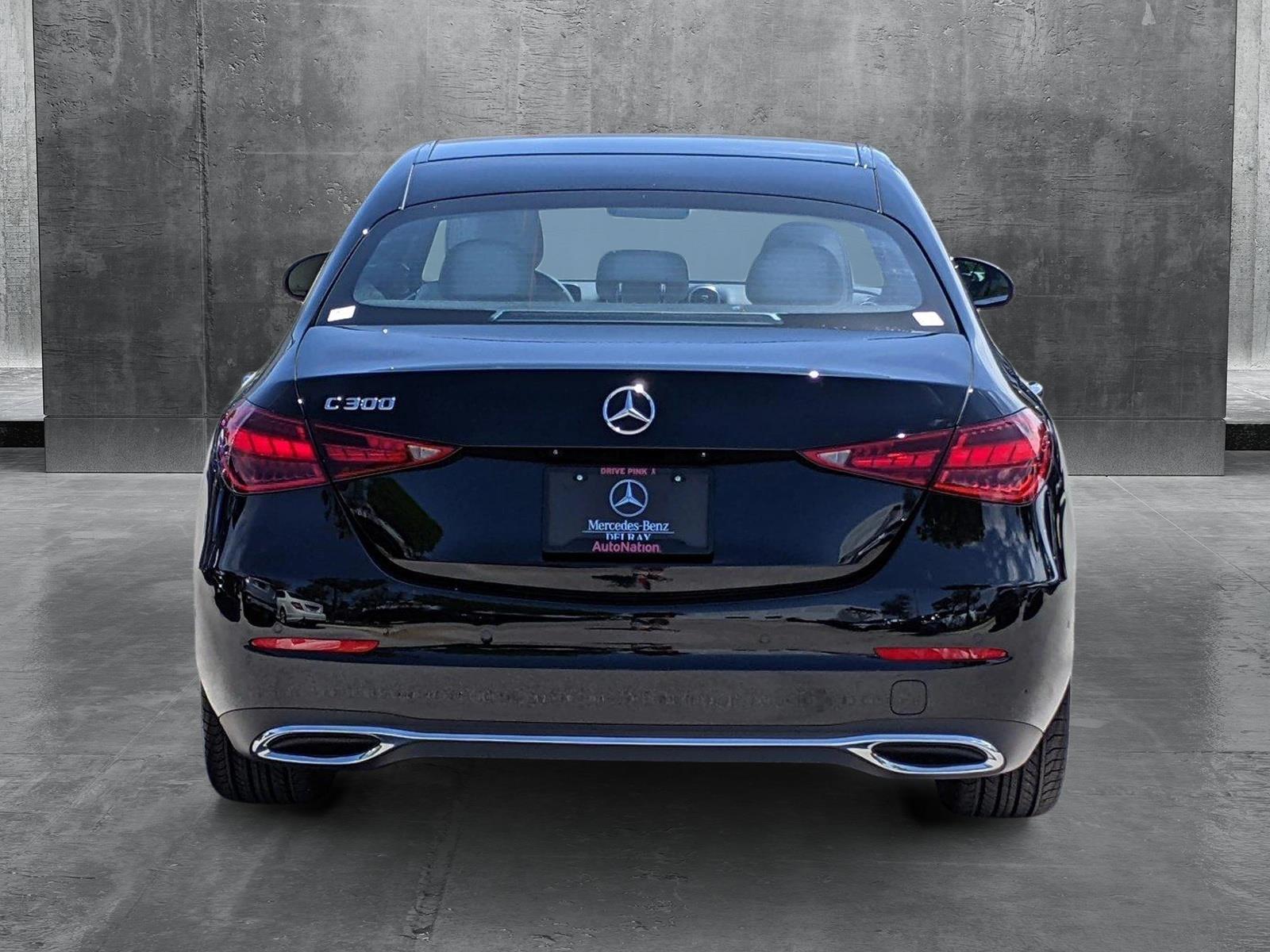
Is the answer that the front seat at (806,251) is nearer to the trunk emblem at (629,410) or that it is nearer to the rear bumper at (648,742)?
the trunk emblem at (629,410)

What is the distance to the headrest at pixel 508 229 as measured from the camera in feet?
13.4

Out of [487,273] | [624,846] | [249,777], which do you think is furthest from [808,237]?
[249,777]

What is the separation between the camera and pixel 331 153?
10.1 m

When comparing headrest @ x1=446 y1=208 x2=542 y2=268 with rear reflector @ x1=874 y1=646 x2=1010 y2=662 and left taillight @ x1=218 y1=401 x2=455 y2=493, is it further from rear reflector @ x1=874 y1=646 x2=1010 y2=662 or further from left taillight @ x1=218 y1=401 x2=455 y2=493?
rear reflector @ x1=874 y1=646 x2=1010 y2=662

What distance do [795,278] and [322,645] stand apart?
1333 mm

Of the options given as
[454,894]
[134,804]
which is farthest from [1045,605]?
[134,804]

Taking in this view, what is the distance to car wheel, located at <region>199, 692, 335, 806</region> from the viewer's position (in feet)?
13.3

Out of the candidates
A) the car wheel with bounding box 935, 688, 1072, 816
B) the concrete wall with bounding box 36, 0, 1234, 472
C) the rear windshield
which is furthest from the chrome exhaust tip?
the concrete wall with bounding box 36, 0, 1234, 472

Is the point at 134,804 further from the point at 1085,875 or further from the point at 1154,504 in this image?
the point at 1154,504

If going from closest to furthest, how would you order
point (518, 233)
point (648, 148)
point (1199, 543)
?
point (518, 233) → point (648, 148) → point (1199, 543)

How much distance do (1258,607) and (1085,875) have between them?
3112 mm

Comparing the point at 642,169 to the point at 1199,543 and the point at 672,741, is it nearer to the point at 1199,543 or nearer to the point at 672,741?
the point at 672,741

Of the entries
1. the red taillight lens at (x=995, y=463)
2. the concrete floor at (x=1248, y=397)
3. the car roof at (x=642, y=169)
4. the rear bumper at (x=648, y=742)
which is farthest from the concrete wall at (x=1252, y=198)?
the rear bumper at (x=648, y=742)

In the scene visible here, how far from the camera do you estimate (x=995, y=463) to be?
3436 millimetres
